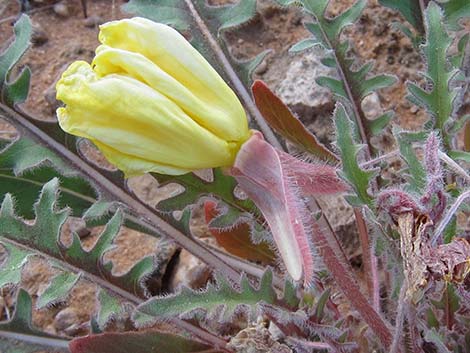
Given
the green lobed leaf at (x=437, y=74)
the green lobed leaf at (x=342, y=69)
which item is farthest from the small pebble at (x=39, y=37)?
the green lobed leaf at (x=437, y=74)

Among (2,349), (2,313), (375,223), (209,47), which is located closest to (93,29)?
(209,47)

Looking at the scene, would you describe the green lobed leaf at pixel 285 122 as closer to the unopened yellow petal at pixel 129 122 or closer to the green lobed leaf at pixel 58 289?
the unopened yellow petal at pixel 129 122

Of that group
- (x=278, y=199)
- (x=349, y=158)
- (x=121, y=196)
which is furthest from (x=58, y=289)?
(x=349, y=158)

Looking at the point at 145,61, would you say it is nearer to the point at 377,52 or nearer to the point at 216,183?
the point at 216,183

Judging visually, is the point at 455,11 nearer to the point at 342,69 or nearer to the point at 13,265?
the point at 342,69

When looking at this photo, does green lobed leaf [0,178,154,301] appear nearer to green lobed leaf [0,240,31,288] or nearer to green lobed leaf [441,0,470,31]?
green lobed leaf [0,240,31,288]

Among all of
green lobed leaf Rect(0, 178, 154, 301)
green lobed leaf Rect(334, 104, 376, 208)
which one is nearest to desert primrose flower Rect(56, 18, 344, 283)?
green lobed leaf Rect(334, 104, 376, 208)
